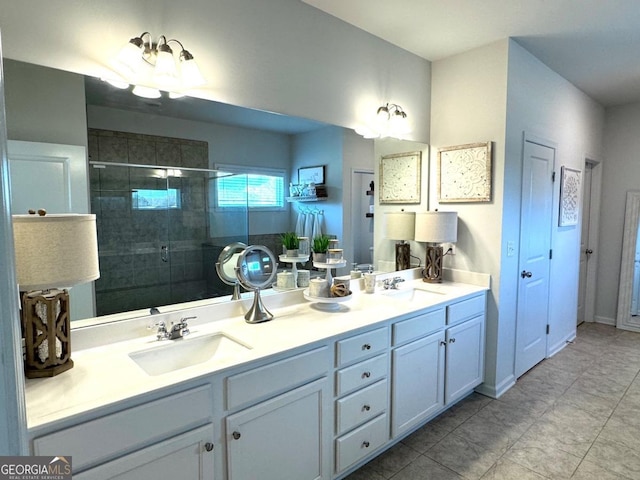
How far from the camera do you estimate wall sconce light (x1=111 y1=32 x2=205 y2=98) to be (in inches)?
62.8

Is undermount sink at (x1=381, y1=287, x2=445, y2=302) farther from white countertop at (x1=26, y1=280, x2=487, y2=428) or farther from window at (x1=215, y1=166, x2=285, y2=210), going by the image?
window at (x1=215, y1=166, x2=285, y2=210)

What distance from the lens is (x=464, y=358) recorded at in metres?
2.65

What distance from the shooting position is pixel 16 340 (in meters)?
0.62

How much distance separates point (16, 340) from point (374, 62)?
107 inches

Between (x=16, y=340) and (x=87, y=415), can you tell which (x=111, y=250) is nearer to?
(x=87, y=415)

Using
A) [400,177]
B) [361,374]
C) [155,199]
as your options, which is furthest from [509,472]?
[155,199]

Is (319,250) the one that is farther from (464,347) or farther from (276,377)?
(464,347)

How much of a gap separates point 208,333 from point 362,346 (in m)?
0.78

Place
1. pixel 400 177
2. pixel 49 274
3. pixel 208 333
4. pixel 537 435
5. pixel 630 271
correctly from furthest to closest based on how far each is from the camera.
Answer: pixel 630 271, pixel 400 177, pixel 537 435, pixel 208 333, pixel 49 274

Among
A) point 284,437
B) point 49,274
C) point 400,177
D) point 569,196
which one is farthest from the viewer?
point 569,196

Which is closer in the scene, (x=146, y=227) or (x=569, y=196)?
(x=146, y=227)

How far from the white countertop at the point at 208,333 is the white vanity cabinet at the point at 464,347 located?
0.43 ft

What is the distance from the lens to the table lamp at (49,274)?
3.75ft

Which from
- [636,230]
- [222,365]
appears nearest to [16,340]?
[222,365]
